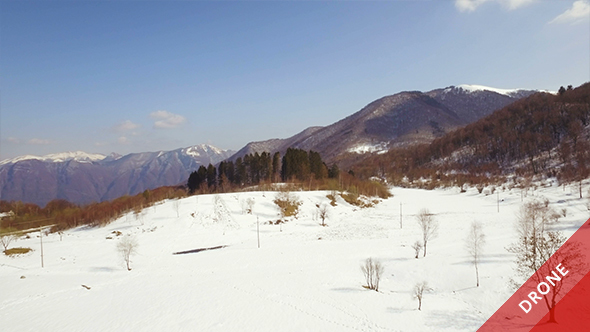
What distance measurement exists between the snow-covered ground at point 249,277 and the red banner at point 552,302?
1.23m

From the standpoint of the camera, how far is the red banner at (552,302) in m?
16.3

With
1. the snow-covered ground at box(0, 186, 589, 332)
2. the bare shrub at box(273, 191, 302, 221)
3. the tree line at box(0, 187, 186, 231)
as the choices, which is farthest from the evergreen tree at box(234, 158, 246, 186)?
the snow-covered ground at box(0, 186, 589, 332)

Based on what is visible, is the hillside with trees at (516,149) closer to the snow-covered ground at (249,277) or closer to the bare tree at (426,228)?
the snow-covered ground at (249,277)

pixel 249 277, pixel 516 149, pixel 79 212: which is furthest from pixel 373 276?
pixel 516 149

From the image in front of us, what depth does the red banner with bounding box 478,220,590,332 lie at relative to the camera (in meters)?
16.3

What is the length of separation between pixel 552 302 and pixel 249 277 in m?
23.1

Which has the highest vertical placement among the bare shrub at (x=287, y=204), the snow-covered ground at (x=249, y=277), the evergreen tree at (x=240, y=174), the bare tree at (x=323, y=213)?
the evergreen tree at (x=240, y=174)

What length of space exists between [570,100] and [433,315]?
16241 centimetres

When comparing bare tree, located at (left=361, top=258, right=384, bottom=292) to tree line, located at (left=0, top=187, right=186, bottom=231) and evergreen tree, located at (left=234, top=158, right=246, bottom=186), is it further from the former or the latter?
evergreen tree, located at (left=234, top=158, right=246, bottom=186)

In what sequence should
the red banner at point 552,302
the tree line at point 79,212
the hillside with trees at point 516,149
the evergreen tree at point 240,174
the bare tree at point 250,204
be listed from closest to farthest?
the red banner at point 552,302 → the tree line at point 79,212 → the bare tree at point 250,204 → the evergreen tree at point 240,174 → the hillside with trees at point 516,149

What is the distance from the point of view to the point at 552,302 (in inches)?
637

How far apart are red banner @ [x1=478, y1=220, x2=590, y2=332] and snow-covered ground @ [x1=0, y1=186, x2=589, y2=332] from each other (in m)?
1.23

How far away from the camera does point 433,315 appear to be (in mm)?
19203

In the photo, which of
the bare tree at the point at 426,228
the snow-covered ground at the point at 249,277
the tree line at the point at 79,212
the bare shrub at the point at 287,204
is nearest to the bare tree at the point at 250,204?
the snow-covered ground at the point at 249,277
